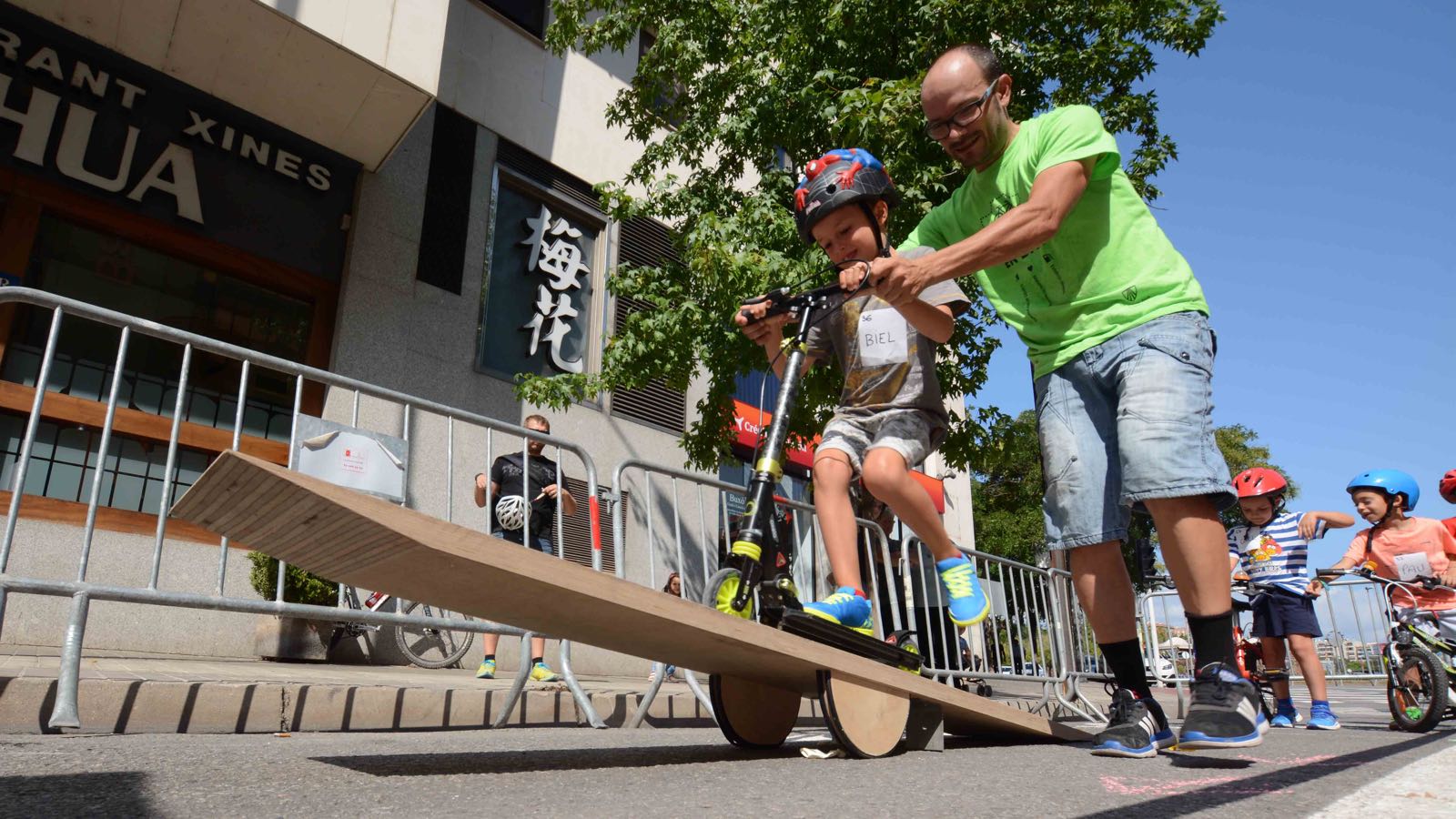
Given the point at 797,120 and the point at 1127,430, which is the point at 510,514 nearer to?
the point at 1127,430

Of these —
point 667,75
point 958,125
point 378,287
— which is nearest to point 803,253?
point 667,75

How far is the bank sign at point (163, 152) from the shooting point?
22.9 ft

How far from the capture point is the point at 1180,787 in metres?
1.86

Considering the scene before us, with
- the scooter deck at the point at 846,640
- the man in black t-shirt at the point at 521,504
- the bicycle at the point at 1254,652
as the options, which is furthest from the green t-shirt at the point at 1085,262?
the bicycle at the point at 1254,652

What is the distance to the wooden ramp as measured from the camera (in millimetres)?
1473

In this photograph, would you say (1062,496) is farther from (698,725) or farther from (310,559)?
(698,725)

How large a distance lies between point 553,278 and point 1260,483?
8.04 m

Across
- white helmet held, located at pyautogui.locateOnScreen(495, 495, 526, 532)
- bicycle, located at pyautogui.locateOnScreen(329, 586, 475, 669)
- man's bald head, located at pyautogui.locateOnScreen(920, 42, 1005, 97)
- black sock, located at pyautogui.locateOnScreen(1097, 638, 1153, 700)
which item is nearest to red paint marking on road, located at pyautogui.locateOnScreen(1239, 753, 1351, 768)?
black sock, located at pyautogui.locateOnScreen(1097, 638, 1153, 700)

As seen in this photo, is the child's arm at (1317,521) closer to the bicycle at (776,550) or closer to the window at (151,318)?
the bicycle at (776,550)

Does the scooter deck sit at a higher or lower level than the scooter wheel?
lower

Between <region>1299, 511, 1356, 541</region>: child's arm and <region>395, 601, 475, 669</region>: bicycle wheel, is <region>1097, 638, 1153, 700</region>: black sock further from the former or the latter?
<region>395, 601, 475, 669</region>: bicycle wheel

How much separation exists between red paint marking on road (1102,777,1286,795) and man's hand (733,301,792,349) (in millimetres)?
1666

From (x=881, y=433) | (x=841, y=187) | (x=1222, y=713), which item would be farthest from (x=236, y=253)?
(x=1222, y=713)

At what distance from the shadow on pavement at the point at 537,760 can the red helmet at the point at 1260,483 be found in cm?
501
